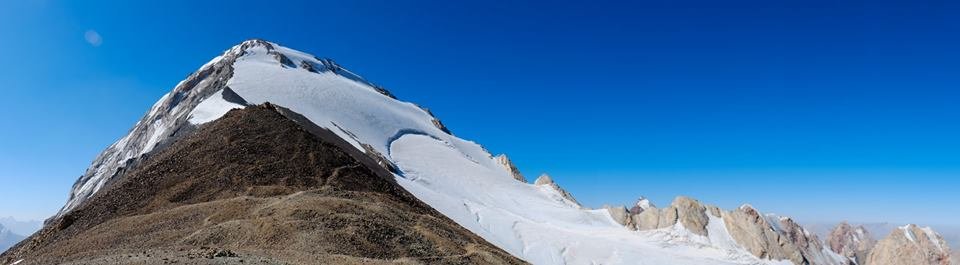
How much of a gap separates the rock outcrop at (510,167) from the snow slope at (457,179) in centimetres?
150

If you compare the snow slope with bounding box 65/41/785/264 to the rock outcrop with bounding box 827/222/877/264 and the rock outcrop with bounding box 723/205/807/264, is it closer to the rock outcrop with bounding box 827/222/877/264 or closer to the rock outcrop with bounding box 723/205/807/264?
the rock outcrop with bounding box 723/205/807/264

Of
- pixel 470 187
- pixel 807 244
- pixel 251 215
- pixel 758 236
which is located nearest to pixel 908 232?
pixel 807 244

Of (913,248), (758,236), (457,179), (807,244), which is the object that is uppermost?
(457,179)

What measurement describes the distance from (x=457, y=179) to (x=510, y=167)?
25979 millimetres

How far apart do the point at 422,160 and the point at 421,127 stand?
2620 cm

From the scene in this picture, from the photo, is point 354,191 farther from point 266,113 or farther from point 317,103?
point 317,103

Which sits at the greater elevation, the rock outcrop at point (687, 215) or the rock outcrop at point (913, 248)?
the rock outcrop at point (687, 215)

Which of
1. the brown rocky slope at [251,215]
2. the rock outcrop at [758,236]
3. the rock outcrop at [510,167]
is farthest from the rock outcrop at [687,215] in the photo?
the brown rocky slope at [251,215]

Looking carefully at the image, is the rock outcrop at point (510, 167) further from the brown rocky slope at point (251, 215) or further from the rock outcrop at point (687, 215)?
the brown rocky slope at point (251, 215)

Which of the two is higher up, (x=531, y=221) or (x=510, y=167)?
(x=510, y=167)

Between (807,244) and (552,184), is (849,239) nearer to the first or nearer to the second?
(807,244)

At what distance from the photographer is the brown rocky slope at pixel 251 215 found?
29.5 metres

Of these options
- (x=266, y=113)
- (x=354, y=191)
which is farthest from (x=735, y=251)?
(x=266, y=113)

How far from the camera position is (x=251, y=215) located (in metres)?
35.1
